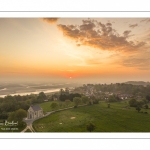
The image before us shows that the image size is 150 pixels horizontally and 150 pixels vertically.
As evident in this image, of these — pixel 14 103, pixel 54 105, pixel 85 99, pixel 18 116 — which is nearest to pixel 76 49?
pixel 85 99

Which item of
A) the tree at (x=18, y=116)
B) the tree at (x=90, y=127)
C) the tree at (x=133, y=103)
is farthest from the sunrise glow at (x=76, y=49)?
the tree at (x=90, y=127)

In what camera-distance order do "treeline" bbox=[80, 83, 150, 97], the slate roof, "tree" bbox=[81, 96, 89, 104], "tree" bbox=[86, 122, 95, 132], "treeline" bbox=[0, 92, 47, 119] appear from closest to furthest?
"tree" bbox=[86, 122, 95, 132] < "treeline" bbox=[0, 92, 47, 119] < the slate roof < "treeline" bbox=[80, 83, 150, 97] < "tree" bbox=[81, 96, 89, 104]

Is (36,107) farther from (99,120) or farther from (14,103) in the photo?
(99,120)

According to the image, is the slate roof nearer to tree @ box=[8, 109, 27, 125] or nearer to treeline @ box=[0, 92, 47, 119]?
treeline @ box=[0, 92, 47, 119]

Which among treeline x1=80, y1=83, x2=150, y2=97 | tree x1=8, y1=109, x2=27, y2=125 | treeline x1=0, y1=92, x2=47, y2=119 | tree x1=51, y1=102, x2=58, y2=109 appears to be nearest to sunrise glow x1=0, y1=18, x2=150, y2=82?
treeline x1=80, y1=83, x2=150, y2=97

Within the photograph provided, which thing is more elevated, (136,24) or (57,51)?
(136,24)

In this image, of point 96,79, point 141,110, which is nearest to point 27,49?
point 96,79

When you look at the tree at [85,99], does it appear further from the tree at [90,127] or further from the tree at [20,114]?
the tree at [20,114]

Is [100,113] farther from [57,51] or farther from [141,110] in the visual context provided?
[57,51]
